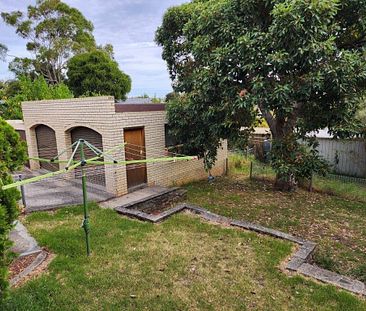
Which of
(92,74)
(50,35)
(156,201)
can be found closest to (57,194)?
(156,201)

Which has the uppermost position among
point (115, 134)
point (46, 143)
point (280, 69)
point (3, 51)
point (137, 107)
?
point (3, 51)

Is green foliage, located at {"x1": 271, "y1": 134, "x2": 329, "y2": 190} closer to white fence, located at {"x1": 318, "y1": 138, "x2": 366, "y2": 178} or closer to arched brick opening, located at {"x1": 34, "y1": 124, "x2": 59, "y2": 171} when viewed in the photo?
white fence, located at {"x1": 318, "y1": 138, "x2": 366, "y2": 178}

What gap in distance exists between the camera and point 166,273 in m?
4.27

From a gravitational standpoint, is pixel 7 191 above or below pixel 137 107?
below

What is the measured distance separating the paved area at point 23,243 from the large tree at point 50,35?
22380 millimetres

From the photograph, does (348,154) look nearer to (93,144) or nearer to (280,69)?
(280,69)

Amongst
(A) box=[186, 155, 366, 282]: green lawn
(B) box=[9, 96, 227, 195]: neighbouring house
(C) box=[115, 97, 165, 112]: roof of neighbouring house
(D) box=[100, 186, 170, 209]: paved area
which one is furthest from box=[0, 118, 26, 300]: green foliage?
(A) box=[186, 155, 366, 282]: green lawn

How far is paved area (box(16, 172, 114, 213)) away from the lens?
23.2 feet

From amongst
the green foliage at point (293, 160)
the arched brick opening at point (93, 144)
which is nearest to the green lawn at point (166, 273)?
the green foliage at point (293, 160)

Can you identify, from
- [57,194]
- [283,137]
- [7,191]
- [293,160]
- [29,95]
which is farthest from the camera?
[29,95]

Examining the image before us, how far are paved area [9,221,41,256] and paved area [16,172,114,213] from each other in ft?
3.96

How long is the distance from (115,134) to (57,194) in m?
2.45

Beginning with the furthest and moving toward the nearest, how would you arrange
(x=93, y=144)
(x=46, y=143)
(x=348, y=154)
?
(x=348, y=154), (x=46, y=143), (x=93, y=144)

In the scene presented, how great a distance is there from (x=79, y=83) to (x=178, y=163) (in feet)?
53.0
